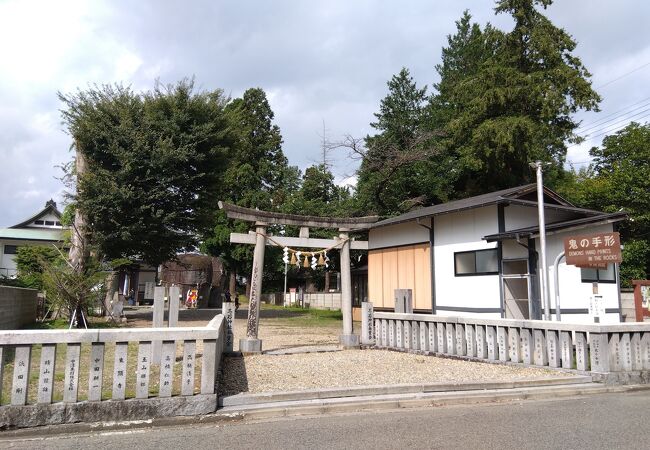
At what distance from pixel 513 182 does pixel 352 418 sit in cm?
2752

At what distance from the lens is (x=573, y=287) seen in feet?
44.6

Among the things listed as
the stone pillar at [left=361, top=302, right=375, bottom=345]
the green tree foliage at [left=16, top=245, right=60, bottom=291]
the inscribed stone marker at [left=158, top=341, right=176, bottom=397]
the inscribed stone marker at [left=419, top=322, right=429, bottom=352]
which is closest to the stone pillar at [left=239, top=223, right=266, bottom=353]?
the stone pillar at [left=361, top=302, right=375, bottom=345]

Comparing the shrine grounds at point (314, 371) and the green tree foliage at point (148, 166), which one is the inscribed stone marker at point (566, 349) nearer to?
the shrine grounds at point (314, 371)

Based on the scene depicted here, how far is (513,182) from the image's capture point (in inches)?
1214

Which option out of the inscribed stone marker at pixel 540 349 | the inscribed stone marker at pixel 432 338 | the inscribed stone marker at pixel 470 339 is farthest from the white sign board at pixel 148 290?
the inscribed stone marker at pixel 540 349

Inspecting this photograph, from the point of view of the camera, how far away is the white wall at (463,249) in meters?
15.1

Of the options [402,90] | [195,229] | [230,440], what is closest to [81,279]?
[195,229]

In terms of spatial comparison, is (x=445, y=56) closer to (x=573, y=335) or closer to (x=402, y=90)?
(x=402, y=90)

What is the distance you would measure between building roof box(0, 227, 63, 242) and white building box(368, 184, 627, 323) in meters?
34.9

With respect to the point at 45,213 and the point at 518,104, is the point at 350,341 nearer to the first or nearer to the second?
the point at 518,104

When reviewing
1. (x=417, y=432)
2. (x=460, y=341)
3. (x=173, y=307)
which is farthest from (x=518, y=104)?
(x=417, y=432)

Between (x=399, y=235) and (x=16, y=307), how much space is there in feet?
44.2

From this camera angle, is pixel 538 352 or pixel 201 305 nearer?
pixel 538 352

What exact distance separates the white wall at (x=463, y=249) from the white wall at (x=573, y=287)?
5.53 feet
